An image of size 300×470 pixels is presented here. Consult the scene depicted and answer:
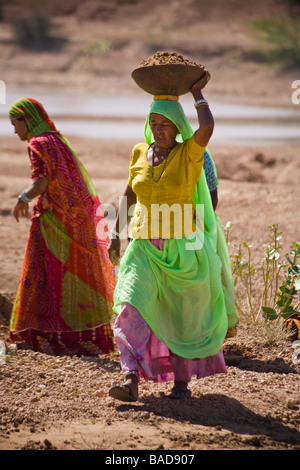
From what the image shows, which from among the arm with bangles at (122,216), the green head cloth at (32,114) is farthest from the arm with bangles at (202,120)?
the green head cloth at (32,114)

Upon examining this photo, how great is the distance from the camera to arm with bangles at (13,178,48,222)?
475 cm

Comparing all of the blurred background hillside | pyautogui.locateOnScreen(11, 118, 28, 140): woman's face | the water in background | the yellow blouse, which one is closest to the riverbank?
the yellow blouse

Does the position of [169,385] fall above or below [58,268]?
below

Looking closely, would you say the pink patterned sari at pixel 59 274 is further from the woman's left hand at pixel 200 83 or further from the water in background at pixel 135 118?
the water in background at pixel 135 118

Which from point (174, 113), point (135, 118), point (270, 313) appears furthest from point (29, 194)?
point (135, 118)

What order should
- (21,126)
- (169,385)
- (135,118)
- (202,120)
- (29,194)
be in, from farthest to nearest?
(135,118) → (21,126) → (29,194) → (169,385) → (202,120)

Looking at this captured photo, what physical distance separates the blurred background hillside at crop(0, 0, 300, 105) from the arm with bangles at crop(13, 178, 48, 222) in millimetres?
20095

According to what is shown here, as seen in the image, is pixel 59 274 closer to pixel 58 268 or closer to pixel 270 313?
pixel 58 268

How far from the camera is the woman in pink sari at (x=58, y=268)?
4.93 m

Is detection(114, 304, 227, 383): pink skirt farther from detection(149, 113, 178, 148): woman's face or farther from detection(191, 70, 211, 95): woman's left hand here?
detection(191, 70, 211, 95): woman's left hand

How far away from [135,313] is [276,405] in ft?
3.02

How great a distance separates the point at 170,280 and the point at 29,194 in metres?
1.37

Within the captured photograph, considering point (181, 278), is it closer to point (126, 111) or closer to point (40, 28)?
point (126, 111)

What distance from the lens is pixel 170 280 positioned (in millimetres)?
3914
